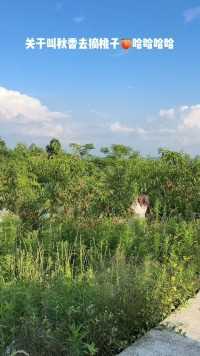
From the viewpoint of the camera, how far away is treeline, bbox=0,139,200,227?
26.4 ft

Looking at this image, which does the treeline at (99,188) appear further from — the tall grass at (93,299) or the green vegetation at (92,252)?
the tall grass at (93,299)

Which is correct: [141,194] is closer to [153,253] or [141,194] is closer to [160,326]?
[153,253]

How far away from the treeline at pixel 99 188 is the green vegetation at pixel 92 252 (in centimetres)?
2

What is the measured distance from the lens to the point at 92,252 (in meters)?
5.80

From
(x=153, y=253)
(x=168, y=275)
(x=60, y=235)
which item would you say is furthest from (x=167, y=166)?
(x=168, y=275)

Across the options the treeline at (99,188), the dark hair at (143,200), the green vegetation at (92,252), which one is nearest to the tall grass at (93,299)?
the green vegetation at (92,252)

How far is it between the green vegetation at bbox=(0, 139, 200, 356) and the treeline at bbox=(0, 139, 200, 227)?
0.05 feet

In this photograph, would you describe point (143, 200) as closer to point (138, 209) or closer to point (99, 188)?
point (138, 209)

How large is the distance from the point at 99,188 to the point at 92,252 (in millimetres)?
2597

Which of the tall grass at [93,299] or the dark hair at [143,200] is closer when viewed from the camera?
the tall grass at [93,299]

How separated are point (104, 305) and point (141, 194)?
16.1ft

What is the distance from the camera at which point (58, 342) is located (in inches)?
140

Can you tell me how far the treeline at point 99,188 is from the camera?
8.05m

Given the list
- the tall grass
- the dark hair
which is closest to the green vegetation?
the tall grass
